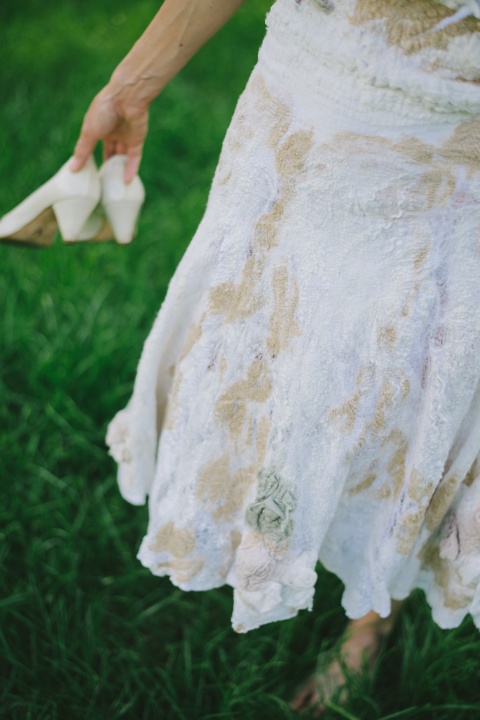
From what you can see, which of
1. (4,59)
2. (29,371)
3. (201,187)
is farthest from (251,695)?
(4,59)

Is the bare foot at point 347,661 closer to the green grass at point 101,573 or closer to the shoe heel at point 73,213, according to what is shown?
the green grass at point 101,573

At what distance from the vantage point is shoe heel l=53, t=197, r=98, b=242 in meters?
1.26

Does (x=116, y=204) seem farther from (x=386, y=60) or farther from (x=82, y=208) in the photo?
(x=386, y=60)

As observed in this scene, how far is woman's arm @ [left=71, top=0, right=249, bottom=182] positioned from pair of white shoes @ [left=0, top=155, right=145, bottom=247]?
22 millimetres

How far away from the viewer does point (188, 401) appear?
1103mm

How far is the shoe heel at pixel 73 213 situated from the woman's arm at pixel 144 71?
0.20 ft

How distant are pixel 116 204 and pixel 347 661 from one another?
97 cm

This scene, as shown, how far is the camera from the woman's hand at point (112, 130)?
115 cm

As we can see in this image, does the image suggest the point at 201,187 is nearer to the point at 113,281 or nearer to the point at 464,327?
the point at 113,281

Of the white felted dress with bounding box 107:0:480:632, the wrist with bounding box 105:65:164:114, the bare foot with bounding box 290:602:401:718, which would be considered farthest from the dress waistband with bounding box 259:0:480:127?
the bare foot with bounding box 290:602:401:718

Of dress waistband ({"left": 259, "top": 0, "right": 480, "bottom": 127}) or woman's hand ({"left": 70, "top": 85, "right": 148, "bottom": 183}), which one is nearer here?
dress waistband ({"left": 259, "top": 0, "right": 480, "bottom": 127})

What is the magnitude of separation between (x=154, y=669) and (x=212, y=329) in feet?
2.69

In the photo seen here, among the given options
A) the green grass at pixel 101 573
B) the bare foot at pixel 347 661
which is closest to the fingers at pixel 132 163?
the green grass at pixel 101 573

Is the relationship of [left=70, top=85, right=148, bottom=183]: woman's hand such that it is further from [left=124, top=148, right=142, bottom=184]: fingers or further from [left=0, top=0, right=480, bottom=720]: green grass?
[left=0, top=0, right=480, bottom=720]: green grass
